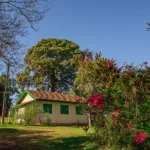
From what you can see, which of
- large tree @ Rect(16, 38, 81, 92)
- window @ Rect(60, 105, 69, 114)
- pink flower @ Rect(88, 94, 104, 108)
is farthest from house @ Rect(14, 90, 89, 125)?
pink flower @ Rect(88, 94, 104, 108)

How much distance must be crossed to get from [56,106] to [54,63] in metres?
13.5

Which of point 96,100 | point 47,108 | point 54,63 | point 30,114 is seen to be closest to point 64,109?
point 47,108

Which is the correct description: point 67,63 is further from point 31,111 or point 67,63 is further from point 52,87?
point 31,111

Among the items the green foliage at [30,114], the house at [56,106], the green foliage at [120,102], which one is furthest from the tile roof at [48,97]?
the green foliage at [120,102]

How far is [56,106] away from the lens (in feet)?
86.5

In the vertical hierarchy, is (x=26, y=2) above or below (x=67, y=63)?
below

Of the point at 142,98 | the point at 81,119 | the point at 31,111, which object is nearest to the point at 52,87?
the point at 81,119

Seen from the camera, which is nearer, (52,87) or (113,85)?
(113,85)

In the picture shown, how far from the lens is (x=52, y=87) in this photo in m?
39.9

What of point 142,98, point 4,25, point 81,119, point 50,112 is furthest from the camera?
point 81,119

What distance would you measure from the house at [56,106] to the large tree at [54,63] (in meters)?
10.6

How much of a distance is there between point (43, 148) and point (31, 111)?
44.6ft

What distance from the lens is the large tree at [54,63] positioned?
126ft

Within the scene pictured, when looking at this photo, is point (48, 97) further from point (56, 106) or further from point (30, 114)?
point (30, 114)
